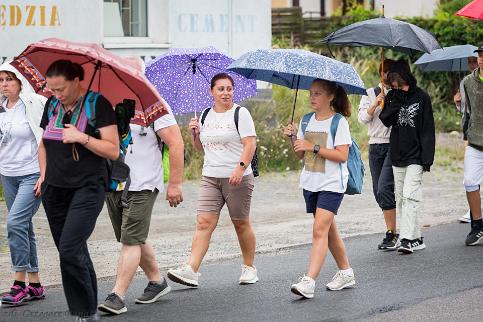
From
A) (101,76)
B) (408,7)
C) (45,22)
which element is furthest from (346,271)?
(408,7)

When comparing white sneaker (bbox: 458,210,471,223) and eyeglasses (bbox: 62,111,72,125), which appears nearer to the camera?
eyeglasses (bbox: 62,111,72,125)

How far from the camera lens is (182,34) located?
16.2m

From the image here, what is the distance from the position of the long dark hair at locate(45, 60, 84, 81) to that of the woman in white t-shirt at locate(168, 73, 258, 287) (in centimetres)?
172

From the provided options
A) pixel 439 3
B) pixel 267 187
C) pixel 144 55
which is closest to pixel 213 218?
pixel 267 187

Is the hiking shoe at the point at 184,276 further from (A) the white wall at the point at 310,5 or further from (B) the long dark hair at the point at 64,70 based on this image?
(A) the white wall at the point at 310,5

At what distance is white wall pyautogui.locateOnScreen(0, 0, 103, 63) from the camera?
1377 cm

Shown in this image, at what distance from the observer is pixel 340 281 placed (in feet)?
28.7

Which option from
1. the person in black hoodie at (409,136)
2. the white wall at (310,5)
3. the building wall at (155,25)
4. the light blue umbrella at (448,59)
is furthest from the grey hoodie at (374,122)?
the white wall at (310,5)

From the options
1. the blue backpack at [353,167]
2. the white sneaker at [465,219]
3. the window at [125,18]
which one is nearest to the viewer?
the blue backpack at [353,167]

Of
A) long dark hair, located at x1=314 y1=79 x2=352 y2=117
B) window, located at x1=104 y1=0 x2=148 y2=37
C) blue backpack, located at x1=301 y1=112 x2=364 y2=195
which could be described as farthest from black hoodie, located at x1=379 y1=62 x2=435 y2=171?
window, located at x1=104 y1=0 x2=148 y2=37

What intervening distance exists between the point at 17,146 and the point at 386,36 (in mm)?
3439

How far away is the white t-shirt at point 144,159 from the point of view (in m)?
7.91

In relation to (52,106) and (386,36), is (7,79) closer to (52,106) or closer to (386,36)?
(52,106)

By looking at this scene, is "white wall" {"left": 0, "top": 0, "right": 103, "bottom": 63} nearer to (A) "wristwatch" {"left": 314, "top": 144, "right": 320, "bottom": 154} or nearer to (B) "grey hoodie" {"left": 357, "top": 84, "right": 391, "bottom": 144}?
(B) "grey hoodie" {"left": 357, "top": 84, "right": 391, "bottom": 144}
